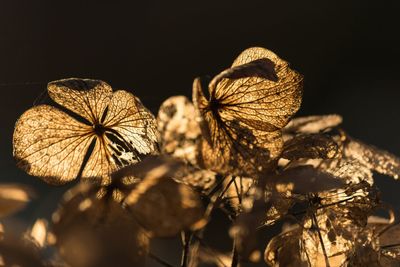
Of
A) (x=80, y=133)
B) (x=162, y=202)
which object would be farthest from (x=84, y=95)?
(x=162, y=202)

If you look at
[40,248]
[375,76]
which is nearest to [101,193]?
[40,248]

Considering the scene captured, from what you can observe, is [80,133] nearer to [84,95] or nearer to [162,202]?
[84,95]

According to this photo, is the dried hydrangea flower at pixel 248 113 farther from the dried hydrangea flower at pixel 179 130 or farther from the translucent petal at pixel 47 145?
the translucent petal at pixel 47 145

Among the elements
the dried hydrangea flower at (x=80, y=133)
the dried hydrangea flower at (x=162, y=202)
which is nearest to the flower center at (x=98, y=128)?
the dried hydrangea flower at (x=80, y=133)

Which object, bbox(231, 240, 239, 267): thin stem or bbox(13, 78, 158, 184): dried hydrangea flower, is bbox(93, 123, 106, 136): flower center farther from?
bbox(231, 240, 239, 267): thin stem

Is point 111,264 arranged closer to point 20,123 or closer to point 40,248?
point 40,248

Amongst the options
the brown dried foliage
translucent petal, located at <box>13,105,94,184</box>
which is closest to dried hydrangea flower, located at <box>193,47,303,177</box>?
the brown dried foliage
